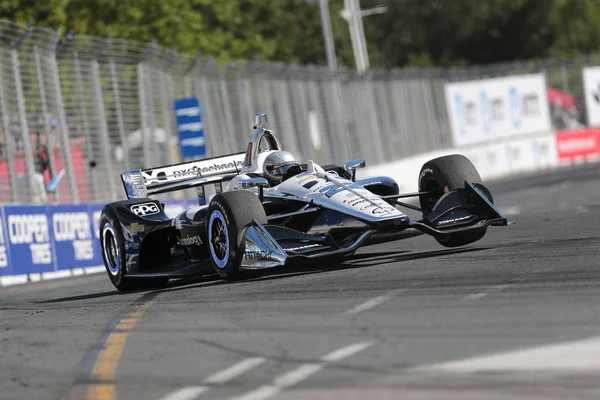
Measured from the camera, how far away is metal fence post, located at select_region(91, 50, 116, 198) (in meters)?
22.0

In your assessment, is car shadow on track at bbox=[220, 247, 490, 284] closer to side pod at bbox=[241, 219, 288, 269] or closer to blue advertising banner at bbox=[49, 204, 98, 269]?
side pod at bbox=[241, 219, 288, 269]

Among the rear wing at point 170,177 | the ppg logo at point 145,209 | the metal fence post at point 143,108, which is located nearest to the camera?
the ppg logo at point 145,209

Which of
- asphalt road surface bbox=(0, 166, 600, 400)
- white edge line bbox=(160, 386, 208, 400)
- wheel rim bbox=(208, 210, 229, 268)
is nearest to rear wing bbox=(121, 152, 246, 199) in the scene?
asphalt road surface bbox=(0, 166, 600, 400)

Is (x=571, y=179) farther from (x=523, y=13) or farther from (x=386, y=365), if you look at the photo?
(x=523, y=13)

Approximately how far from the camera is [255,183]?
11461 mm

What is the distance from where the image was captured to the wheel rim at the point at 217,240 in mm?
10828

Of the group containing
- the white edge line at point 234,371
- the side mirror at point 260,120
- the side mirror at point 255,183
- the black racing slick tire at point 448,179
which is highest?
the side mirror at point 260,120

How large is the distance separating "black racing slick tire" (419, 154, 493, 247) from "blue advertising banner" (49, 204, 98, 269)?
736 centimetres

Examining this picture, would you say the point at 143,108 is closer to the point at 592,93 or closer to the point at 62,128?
the point at 62,128

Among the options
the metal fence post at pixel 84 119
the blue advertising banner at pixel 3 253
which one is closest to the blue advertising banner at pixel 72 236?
the blue advertising banner at pixel 3 253

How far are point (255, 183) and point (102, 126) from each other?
11106 mm

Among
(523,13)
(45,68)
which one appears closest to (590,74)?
(45,68)

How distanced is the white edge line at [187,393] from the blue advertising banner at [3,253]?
11.2m

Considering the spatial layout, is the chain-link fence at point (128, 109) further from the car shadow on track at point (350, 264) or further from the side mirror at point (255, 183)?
the car shadow on track at point (350, 264)
